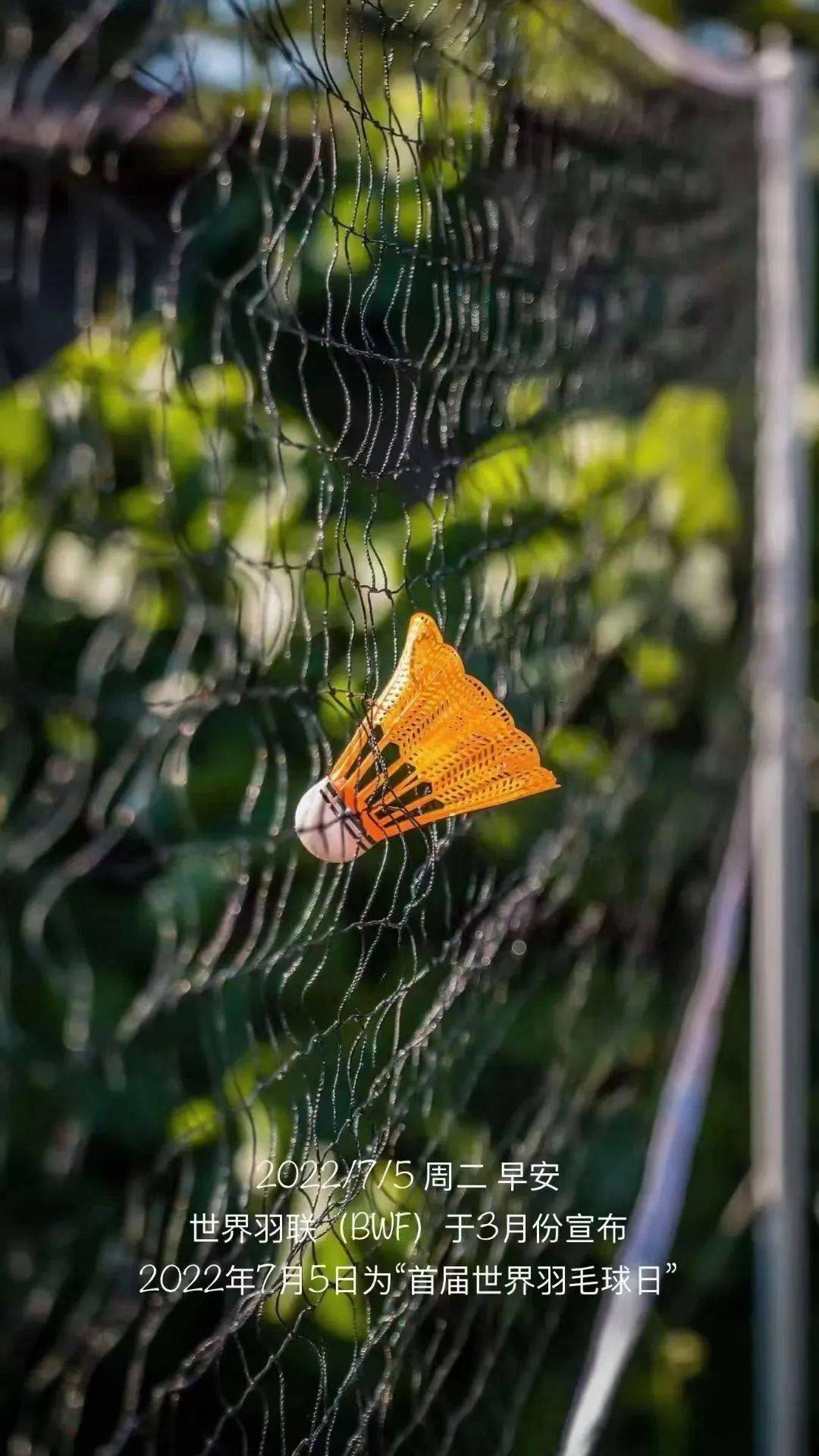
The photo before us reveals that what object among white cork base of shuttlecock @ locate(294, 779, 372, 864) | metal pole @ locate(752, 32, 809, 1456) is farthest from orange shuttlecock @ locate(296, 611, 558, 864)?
metal pole @ locate(752, 32, 809, 1456)

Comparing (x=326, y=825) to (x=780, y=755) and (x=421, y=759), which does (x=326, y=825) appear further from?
(x=780, y=755)

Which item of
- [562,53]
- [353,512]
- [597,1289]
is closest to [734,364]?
[562,53]

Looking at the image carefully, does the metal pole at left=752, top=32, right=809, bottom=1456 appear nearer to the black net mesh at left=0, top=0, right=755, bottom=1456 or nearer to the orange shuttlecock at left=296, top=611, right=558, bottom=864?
the black net mesh at left=0, top=0, right=755, bottom=1456

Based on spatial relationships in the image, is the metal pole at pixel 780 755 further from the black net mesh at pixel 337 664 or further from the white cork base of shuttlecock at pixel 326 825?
the white cork base of shuttlecock at pixel 326 825

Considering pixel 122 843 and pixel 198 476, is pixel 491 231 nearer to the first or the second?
pixel 198 476

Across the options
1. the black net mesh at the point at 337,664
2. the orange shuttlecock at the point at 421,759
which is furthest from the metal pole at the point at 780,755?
the orange shuttlecock at the point at 421,759
